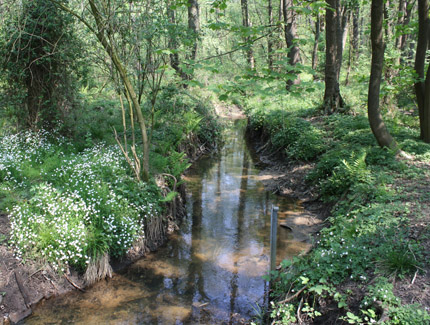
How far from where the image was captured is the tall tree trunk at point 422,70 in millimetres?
8641

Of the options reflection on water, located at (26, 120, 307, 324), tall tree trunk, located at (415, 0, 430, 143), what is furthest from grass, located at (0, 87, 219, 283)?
tall tree trunk, located at (415, 0, 430, 143)

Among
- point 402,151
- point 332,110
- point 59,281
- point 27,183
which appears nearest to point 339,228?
point 402,151

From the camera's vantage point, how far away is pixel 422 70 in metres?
9.20

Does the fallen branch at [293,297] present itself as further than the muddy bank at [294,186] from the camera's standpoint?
No

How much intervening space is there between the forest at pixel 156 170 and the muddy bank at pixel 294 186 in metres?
0.07

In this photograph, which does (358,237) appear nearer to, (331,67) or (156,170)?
(156,170)

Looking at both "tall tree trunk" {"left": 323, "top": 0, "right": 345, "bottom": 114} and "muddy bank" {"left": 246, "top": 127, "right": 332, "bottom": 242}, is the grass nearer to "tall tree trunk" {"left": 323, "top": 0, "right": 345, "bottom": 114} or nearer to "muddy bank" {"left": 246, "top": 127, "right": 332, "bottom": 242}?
"muddy bank" {"left": 246, "top": 127, "right": 332, "bottom": 242}

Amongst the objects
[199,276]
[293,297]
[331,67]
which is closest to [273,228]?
[293,297]

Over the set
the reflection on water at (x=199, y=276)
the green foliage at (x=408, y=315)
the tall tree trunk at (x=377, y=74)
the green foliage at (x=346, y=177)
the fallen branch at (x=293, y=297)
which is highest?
the tall tree trunk at (x=377, y=74)

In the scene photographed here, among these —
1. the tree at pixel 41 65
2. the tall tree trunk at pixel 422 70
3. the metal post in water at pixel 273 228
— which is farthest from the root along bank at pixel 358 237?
the tree at pixel 41 65

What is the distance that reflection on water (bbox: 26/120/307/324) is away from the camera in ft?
16.7

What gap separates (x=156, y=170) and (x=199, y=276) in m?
3.00

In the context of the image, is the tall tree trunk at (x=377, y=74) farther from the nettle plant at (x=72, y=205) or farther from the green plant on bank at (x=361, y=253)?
the nettle plant at (x=72, y=205)

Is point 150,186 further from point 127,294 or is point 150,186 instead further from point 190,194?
point 190,194
